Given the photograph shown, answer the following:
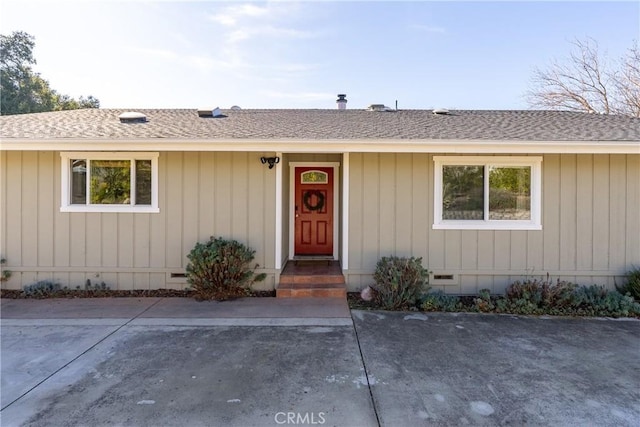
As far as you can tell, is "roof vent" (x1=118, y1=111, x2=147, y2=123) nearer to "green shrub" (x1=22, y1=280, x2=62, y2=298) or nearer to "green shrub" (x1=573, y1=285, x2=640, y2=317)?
"green shrub" (x1=22, y1=280, x2=62, y2=298)

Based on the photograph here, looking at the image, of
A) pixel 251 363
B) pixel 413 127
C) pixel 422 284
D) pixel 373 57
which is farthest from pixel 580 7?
pixel 251 363

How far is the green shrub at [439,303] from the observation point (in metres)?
5.40

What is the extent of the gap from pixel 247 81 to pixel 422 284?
11.8 meters

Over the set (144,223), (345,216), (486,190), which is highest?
(486,190)

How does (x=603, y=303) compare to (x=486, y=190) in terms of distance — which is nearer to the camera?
(x=603, y=303)

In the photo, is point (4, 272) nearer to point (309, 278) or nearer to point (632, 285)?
point (309, 278)

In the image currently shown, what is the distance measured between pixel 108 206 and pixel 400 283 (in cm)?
538

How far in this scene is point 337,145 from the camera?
5727mm

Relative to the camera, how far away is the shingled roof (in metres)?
5.84

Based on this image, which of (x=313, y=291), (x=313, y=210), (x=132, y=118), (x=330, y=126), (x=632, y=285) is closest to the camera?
(x=632, y=285)

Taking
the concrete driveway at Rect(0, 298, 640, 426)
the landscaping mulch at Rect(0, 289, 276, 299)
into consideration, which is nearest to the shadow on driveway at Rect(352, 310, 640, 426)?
the concrete driveway at Rect(0, 298, 640, 426)

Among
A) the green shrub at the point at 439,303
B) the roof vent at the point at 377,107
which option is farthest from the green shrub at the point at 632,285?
the roof vent at the point at 377,107

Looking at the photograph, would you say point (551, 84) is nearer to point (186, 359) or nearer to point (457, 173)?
point (457, 173)

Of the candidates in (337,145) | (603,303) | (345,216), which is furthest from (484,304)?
(337,145)
